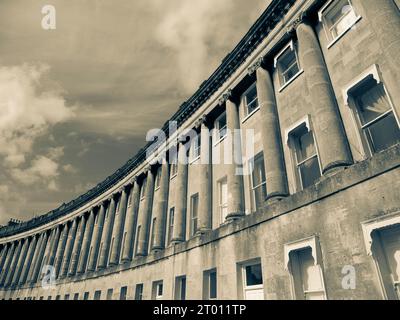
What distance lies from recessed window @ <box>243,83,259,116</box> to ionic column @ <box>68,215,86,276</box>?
1239 inches

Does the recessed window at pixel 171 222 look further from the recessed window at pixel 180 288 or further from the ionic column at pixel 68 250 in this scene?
the ionic column at pixel 68 250

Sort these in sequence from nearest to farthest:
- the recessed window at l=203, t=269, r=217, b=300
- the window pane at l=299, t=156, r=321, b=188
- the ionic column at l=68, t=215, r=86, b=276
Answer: the window pane at l=299, t=156, r=321, b=188
the recessed window at l=203, t=269, r=217, b=300
the ionic column at l=68, t=215, r=86, b=276

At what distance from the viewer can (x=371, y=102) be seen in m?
10.0

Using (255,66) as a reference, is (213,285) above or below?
below

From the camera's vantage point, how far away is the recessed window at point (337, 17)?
11.6m

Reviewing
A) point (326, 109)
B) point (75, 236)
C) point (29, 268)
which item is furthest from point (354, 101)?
point (29, 268)

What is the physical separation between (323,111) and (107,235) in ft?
90.6

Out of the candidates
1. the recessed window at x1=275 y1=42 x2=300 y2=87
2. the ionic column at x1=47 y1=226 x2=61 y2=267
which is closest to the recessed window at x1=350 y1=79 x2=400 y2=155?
the recessed window at x1=275 y1=42 x2=300 y2=87

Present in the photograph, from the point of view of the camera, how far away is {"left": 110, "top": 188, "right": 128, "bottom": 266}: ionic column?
27.8 metres

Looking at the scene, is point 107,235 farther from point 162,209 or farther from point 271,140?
point 271,140

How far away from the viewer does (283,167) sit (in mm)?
12891

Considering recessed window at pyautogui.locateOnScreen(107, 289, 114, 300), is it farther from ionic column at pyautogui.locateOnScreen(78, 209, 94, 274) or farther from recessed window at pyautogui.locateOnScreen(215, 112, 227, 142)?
recessed window at pyautogui.locateOnScreen(215, 112, 227, 142)

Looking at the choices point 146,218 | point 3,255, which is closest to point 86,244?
point 146,218
